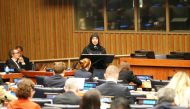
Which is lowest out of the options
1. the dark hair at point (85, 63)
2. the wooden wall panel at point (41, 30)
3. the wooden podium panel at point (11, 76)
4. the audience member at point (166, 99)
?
the wooden podium panel at point (11, 76)

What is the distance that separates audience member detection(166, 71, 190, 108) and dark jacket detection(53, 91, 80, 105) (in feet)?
4.30

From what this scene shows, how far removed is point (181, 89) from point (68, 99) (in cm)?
153

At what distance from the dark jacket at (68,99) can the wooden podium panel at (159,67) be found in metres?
5.27

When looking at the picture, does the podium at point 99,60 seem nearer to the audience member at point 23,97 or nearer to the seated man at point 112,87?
the seated man at point 112,87

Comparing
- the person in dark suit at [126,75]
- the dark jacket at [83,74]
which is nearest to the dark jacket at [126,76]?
the person in dark suit at [126,75]

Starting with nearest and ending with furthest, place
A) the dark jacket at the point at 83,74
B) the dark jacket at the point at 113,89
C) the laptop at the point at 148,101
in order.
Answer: the laptop at the point at 148,101, the dark jacket at the point at 113,89, the dark jacket at the point at 83,74

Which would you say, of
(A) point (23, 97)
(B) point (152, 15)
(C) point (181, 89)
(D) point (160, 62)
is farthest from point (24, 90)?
(B) point (152, 15)

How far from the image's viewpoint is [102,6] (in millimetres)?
16328

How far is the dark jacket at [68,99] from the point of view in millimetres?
6906

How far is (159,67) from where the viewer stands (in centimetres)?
1216

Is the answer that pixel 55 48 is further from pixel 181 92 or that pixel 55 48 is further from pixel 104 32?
pixel 181 92

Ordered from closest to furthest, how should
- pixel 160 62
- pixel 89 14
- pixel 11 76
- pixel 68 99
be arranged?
pixel 68 99 → pixel 11 76 → pixel 160 62 → pixel 89 14

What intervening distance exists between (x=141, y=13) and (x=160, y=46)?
1.26 meters

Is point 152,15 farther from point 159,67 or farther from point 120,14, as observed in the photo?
point 159,67
